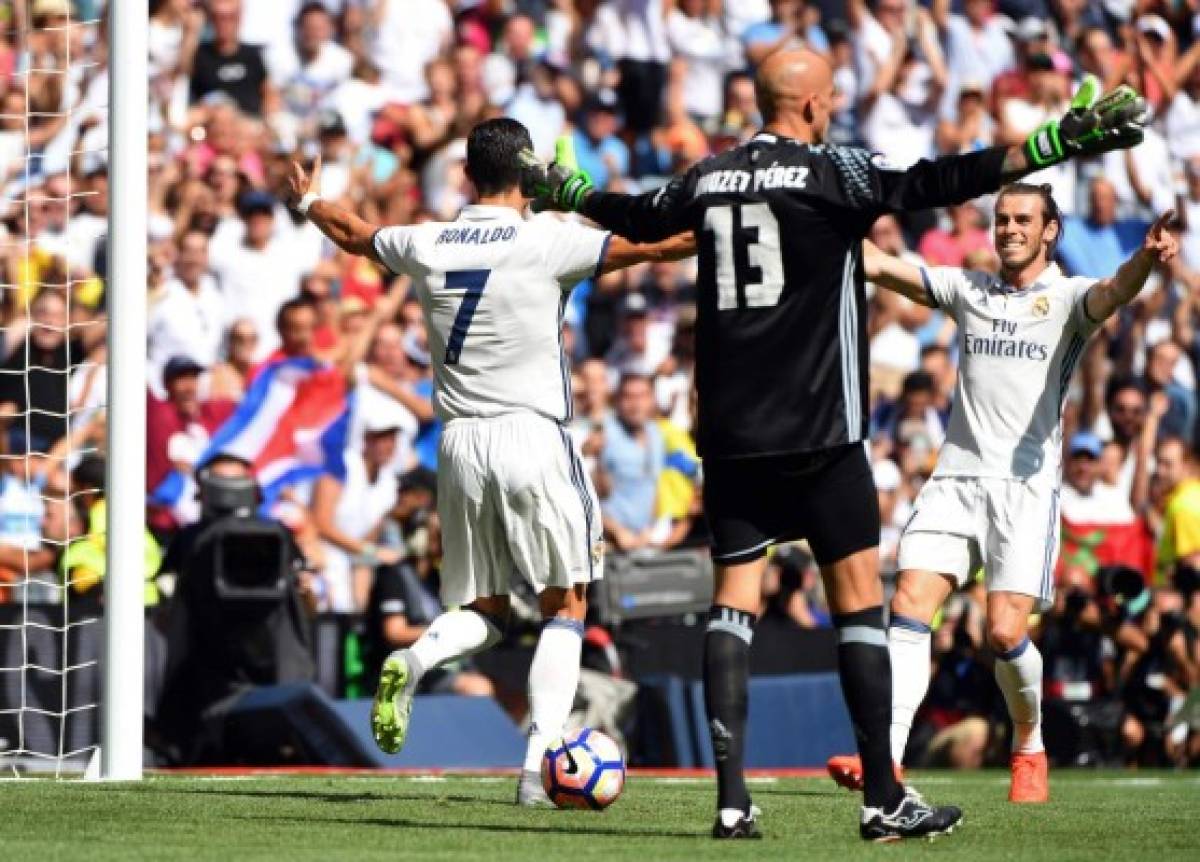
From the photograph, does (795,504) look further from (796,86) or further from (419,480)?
(419,480)

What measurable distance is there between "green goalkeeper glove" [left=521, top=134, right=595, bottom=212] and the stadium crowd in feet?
17.7

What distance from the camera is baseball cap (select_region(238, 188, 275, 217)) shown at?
17562 mm

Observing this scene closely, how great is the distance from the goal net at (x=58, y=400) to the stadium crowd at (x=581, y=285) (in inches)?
1.6

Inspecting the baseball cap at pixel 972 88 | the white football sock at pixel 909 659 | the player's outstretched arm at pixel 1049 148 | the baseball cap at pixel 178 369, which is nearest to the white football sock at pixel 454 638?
the white football sock at pixel 909 659

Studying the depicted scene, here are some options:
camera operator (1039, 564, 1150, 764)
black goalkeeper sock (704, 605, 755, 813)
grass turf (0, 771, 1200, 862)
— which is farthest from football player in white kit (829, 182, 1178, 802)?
camera operator (1039, 564, 1150, 764)

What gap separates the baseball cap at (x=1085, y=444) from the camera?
18.5 metres

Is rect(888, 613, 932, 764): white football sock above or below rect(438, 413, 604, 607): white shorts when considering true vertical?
below

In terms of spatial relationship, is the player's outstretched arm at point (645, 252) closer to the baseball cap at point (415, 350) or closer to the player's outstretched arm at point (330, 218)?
the player's outstretched arm at point (330, 218)

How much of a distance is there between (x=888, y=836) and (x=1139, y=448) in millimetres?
11785

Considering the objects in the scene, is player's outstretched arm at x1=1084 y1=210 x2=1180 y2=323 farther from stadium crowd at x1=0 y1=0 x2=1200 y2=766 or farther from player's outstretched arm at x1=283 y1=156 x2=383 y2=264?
stadium crowd at x1=0 y1=0 x2=1200 y2=766

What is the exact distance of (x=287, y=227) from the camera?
1794 cm

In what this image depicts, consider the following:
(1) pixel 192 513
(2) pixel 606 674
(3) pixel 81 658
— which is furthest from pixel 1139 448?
(3) pixel 81 658

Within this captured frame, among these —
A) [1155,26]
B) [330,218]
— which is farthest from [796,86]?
[1155,26]

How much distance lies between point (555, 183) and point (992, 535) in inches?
120
